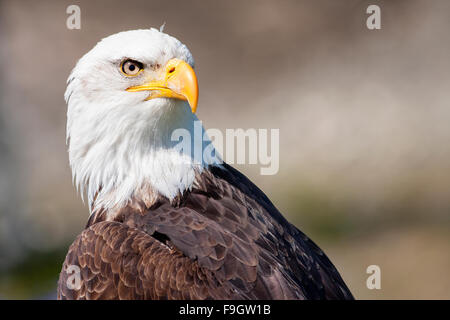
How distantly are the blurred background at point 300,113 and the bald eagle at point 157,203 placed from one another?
446 centimetres

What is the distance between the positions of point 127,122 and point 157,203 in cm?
45

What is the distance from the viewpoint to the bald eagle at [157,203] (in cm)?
291

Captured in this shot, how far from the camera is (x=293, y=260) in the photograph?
325 centimetres

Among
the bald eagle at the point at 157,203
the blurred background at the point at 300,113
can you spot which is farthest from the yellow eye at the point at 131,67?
the blurred background at the point at 300,113

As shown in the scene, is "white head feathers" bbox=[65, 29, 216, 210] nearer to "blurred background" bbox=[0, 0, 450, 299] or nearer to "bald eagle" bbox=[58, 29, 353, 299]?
"bald eagle" bbox=[58, 29, 353, 299]

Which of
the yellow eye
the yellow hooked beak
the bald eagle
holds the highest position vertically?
the yellow eye

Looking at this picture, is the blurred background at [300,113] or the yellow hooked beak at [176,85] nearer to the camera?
the yellow hooked beak at [176,85]

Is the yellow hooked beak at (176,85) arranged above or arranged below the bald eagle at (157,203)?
above

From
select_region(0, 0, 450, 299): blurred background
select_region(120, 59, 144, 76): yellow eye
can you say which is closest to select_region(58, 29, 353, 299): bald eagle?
select_region(120, 59, 144, 76): yellow eye

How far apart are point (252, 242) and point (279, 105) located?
6789 mm

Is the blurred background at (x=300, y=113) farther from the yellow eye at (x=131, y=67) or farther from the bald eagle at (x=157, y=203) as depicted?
→ the yellow eye at (x=131, y=67)

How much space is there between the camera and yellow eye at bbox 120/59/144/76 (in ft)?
10.9
